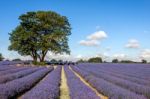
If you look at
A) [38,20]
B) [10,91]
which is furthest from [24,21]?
[10,91]

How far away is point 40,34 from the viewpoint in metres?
55.0

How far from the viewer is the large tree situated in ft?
175

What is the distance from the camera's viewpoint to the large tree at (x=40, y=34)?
175 feet

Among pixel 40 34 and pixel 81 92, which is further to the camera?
pixel 40 34

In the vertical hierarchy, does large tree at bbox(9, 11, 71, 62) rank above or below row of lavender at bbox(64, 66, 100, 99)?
above

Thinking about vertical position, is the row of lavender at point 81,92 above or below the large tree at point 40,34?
below

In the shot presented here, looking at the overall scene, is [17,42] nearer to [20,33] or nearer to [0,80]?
[20,33]

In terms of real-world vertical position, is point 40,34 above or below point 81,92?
above

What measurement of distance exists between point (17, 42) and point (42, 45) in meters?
3.89

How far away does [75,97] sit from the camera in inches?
433

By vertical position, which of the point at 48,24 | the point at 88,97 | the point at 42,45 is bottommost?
the point at 88,97

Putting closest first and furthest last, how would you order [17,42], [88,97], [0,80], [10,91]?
[88,97] < [10,91] < [0,80] < [17,42]

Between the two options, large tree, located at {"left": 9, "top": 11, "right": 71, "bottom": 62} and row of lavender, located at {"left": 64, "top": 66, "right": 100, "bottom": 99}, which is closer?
row of lavender, located at {"left": 64, "top": 66, "right": 100, "bottom": 99}

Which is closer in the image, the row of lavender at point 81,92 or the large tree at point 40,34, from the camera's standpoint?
the row of lavender at point 81,92
